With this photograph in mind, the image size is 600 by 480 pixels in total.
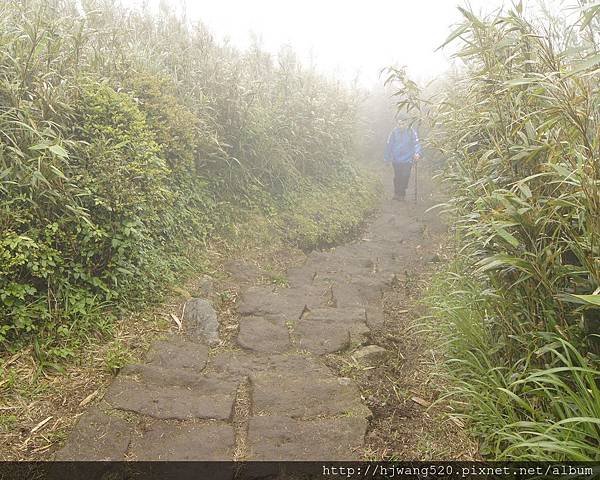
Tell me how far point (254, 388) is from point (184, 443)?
624mm

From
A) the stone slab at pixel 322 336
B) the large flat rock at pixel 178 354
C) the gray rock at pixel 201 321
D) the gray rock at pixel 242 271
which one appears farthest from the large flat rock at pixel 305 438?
the gray rock at pixel 242 271

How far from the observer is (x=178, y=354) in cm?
335

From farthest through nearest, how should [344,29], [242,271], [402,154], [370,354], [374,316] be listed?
[344,29] → [402,154] → [242,271] → [374,316] → [370,354]

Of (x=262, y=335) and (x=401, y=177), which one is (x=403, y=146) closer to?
(x=401, y=177)

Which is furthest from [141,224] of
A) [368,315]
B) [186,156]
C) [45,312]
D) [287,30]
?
[287,30]

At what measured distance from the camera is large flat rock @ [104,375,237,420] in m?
2.73

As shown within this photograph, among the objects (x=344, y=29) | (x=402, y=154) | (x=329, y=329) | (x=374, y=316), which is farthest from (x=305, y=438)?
(x=344, y=29)

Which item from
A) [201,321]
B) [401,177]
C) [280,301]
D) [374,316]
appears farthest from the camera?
[401,177]

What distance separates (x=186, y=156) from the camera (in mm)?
4961

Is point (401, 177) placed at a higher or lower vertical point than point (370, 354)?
higher

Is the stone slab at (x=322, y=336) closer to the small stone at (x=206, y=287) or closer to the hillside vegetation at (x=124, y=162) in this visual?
the small stone at (x=206, y=287)

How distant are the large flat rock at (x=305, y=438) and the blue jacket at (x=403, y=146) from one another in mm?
6821

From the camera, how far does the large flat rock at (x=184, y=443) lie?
241cm

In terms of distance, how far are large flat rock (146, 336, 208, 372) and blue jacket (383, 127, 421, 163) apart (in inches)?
250
